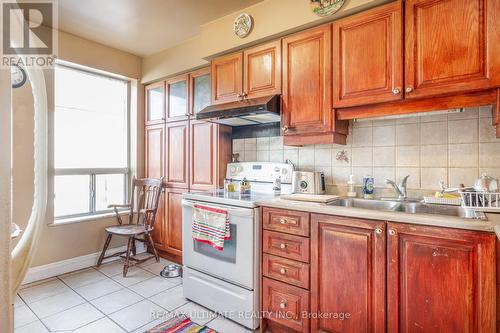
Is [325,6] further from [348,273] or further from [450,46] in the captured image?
[348,273]

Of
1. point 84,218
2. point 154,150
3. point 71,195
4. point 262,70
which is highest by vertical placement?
point 262,70

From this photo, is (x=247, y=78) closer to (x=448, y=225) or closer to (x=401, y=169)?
(x=401, y=169)

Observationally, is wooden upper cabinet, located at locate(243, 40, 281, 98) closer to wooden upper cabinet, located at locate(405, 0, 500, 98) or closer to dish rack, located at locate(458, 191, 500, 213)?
wooden upper cabinet, located at locate(405, 0, 500, 98)

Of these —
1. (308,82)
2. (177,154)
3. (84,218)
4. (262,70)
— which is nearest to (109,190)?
(84,218)

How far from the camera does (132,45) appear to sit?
312 centimetres

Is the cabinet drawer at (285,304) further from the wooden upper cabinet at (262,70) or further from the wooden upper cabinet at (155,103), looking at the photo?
the wooden upper cabinet at (155,103)

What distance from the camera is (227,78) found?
2439mm

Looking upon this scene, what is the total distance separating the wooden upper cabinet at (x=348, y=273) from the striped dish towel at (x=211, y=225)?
66 cm

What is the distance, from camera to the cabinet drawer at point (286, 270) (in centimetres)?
170

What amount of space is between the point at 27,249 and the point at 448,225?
1.60 m

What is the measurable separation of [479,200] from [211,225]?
1.70 m

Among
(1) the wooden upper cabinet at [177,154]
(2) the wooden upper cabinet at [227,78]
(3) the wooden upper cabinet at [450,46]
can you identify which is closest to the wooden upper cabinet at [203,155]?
(1) the wooden upper cabinet at [177,154]

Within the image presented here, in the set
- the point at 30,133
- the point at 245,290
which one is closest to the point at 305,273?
the point at 245,290

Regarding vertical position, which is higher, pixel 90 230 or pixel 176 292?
pixel 90 230
